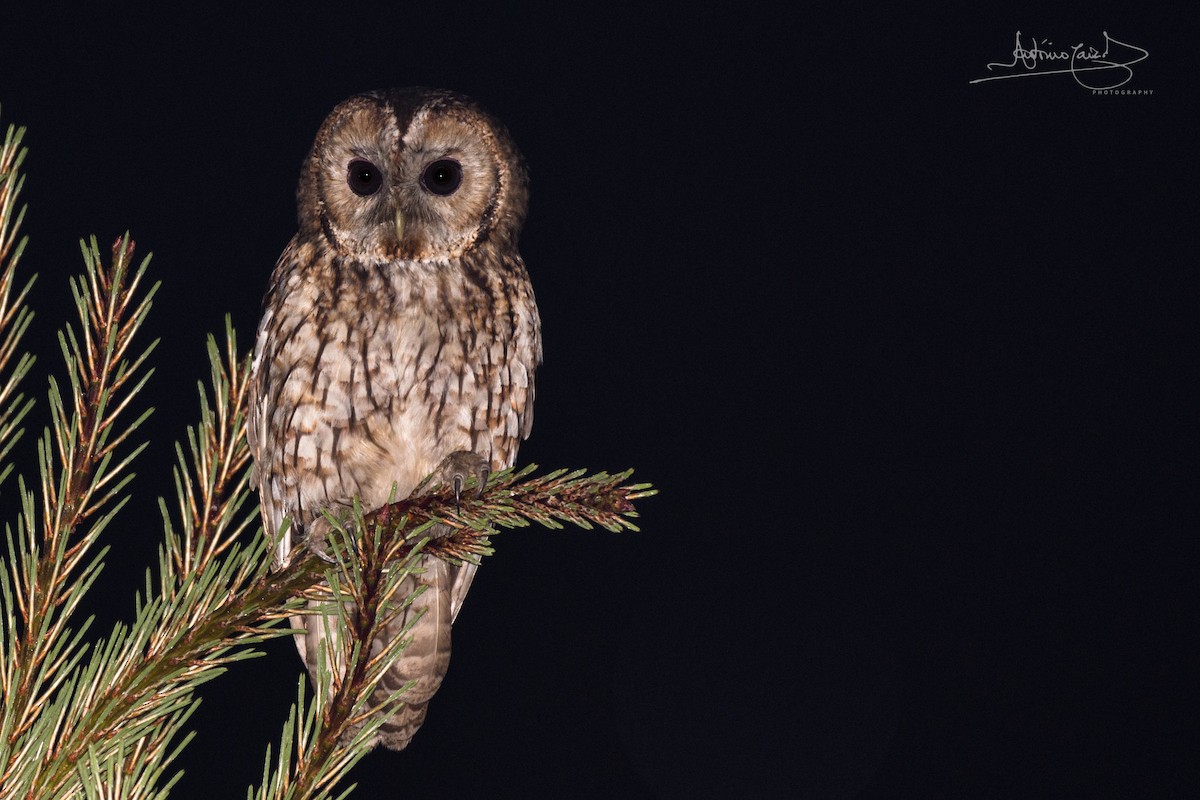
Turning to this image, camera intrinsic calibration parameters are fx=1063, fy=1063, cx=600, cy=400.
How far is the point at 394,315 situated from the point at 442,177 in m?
0.15

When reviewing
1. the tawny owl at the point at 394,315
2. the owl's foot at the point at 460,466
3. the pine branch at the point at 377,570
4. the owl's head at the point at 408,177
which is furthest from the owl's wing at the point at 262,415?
the pine branch at the point at 377,570

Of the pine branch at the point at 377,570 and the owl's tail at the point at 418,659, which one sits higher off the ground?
the pine branch at the point at 377,570

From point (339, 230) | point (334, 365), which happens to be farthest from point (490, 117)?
point (334, 365)

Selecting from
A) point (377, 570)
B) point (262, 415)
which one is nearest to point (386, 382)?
point (262, 415)

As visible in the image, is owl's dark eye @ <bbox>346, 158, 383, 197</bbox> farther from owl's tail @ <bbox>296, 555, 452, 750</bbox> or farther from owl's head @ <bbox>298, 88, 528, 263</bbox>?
owl's tail @ <bbox>296, 555, 452, 750</bbox>

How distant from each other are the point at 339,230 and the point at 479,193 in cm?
15

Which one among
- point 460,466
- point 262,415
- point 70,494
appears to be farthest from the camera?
point 262,415

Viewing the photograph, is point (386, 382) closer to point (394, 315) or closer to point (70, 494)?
point (394, 315)

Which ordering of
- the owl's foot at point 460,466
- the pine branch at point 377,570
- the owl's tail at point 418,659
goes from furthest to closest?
the owl's tail at point 418,659, the owl's foot at point 460,466, the pine branch at point 377,570

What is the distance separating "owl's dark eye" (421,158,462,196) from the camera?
1.07 meters

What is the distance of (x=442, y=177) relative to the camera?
1.08 metres

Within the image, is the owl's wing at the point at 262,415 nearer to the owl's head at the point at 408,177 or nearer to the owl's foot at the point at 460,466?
the owl's head at the point at 408,177

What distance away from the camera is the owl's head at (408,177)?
1.04 metres

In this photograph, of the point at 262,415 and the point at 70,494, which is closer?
the point at 70,494
